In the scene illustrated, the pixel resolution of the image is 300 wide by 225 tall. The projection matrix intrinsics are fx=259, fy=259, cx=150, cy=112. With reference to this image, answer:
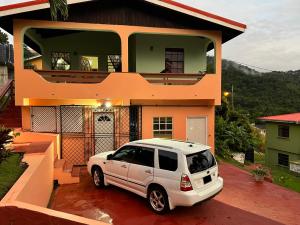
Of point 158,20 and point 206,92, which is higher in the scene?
point 158,20

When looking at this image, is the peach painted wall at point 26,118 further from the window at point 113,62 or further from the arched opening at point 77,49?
the window at point 113,62

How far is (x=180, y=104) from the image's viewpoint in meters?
13.9

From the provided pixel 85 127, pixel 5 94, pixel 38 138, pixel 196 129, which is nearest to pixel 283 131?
pixel 196 129

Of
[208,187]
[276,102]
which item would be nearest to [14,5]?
[208,187]

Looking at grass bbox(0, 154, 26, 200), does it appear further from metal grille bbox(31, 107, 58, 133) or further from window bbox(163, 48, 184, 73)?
window bbox(163, 48, 184, 73)

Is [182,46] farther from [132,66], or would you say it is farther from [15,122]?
[15,122]

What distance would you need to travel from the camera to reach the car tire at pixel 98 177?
9.27 metres

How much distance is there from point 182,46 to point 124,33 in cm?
449

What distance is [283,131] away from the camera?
25109 millimetres

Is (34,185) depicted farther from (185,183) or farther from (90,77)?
(90,77)

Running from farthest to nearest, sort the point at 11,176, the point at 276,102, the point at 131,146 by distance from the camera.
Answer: the point at 276,102 → the point at 131,146 → the point at 11,176

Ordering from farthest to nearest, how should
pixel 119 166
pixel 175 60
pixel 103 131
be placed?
pixel 175 60, pixel 103 131, pixel 119 166

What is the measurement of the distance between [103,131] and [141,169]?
20.2 ft

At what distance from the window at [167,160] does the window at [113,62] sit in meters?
10.7
